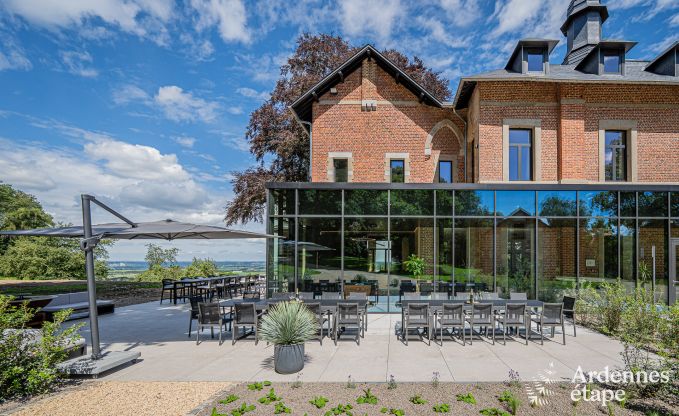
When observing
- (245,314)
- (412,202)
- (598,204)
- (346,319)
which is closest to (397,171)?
(412,202)

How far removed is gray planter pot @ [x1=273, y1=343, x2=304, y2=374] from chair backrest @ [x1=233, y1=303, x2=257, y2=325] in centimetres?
232

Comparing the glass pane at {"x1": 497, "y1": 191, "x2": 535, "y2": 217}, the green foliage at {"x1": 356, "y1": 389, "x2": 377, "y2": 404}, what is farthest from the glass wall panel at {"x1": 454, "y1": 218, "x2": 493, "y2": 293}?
the green foliage at {"x1": 356, "y1": 389, "x2": 377, "y2": 404}

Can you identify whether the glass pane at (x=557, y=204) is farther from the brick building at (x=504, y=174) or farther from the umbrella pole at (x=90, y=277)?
the umbrella pole at (x=90, y=277)

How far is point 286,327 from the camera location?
662 centimetres

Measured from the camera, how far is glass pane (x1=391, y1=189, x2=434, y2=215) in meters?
13.2

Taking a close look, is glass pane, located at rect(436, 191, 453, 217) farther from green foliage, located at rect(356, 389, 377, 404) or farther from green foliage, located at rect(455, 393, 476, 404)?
green foliage, located at rect(356, 389, 377, 404)

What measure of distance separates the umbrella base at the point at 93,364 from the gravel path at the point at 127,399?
26 cm

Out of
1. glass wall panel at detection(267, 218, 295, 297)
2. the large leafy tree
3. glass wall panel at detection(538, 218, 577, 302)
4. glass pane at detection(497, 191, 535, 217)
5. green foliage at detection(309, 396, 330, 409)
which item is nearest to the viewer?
green foliage at detection(309, 396, 330, 409)

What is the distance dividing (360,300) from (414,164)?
839 cm

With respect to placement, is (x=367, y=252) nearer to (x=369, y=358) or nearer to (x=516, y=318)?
(x=516, y=318)

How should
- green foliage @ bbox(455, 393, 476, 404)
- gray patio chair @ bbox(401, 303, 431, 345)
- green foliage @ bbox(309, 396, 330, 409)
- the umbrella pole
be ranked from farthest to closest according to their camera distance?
1. gray patio chair @ bbox(401, 303, 431, 345)
2. the umbrella pole
3. green foliage @ bbox(455, 393, 476, 404)
4. green foliage @ bbox(309, 396, 330, 409)

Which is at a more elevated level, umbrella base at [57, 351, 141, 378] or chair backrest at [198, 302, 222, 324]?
chair backrest at [198, 302, 222, 324]

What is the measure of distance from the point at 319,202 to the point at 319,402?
8481mm

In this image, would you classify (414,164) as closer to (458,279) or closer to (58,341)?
(458,279)
